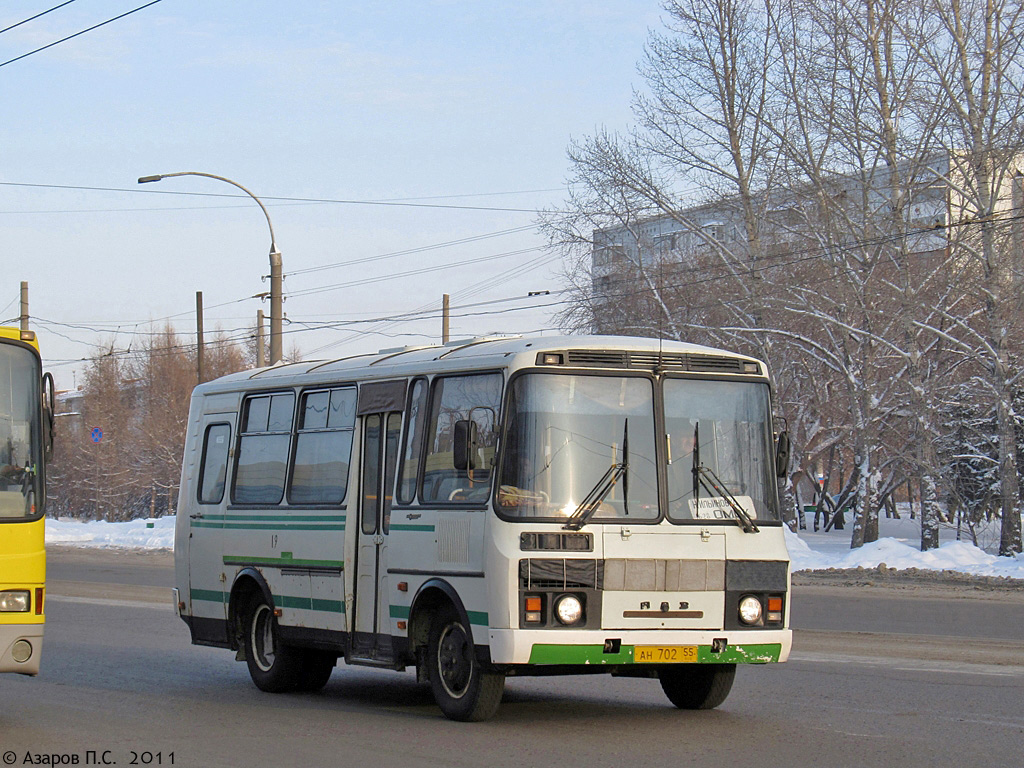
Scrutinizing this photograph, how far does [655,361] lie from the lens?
9828 millimetres

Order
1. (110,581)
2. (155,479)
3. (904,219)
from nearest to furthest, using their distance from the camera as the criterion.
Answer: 1. (110,581)
2. (904,219)
3. (155,479)

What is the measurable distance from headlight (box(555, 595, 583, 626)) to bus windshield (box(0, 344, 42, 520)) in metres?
3.51

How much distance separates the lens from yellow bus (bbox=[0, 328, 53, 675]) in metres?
8.88

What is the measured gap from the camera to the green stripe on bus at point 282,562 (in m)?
11.1

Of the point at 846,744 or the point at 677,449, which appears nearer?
the point at 846,744

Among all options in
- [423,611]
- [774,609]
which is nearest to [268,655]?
[423,611]

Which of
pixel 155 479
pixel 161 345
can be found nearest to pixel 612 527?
pixel 155 479

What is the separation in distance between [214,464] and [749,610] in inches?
225

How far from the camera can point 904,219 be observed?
32.1 m

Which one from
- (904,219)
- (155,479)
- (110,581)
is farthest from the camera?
(155,479)

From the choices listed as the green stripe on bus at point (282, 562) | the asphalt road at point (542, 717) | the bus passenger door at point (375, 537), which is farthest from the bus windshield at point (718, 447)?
the green stripe on bus at point (282, 562)

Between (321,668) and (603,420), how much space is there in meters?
4.01

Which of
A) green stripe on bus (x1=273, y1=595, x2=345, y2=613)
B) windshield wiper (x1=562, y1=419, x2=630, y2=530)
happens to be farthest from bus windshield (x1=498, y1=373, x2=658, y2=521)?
green stripe on bus (x1=273, y1=595, x2=345, y2=613)

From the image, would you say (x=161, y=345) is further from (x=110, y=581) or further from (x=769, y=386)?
(x=769, y=386)
